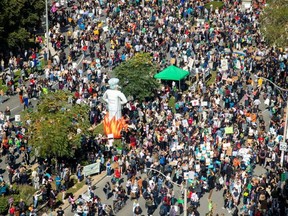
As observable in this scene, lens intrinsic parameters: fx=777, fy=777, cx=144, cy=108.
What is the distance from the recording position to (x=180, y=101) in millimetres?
58531

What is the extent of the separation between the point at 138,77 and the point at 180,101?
3.65m

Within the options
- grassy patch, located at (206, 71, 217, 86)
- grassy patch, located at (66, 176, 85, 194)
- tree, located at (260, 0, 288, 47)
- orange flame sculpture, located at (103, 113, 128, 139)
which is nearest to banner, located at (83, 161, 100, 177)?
grassy patch, located at (66, 176, 85, 194)

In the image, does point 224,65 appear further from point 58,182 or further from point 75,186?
point 58,182

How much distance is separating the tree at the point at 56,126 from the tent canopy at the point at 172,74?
1201 cm

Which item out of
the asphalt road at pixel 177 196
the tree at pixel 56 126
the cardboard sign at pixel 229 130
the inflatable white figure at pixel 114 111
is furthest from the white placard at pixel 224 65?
the asphalt road at pixel 177 196

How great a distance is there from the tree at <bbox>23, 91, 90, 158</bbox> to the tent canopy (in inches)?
473

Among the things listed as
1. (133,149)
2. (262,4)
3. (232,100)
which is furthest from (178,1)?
(133,149)

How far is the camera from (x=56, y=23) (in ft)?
253

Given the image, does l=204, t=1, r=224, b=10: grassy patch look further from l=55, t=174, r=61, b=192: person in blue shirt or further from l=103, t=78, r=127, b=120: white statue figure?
A: l=55, t=174, r=61, b=192: person in blue shirt

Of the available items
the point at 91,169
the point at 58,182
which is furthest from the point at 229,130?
the point at 58,182

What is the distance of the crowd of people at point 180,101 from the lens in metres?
45.1

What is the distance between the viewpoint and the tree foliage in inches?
2680

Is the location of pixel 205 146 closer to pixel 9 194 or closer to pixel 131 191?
pixel 131 191

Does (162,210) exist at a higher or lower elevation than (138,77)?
lower
